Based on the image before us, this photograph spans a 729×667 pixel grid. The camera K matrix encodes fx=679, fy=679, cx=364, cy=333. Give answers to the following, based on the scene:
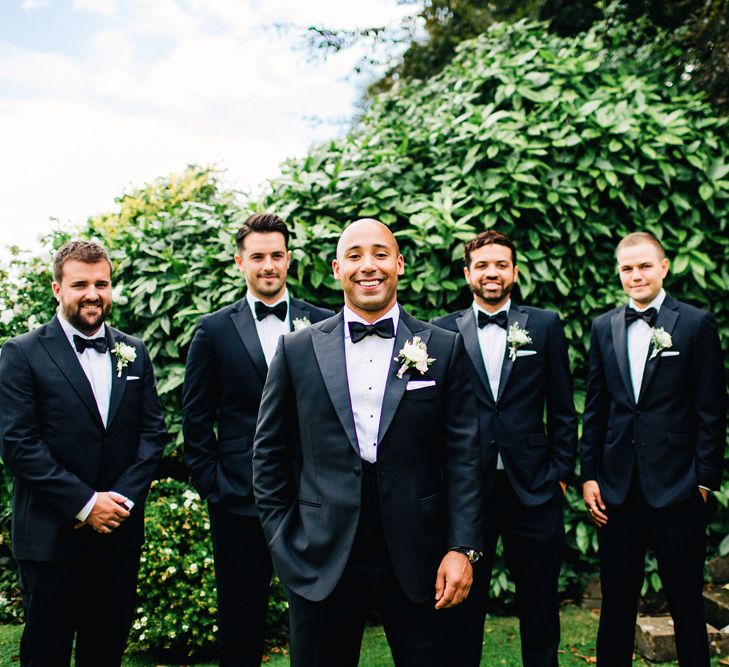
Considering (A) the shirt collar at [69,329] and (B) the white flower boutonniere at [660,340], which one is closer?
(A) the shirt collar at [69,329]

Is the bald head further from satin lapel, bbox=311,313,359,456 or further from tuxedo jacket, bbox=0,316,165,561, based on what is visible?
tuxedo jacket, bbox=0,316,165,561

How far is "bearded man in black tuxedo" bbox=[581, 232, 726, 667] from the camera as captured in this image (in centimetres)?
360

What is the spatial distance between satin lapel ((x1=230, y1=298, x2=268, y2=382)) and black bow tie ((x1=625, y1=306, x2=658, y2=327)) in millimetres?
2089

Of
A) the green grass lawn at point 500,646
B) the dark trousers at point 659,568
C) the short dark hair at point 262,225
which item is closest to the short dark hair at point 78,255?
the short dark hair at point 262,225

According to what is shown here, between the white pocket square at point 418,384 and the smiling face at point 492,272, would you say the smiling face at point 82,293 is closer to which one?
the white pocket square at point 418,384

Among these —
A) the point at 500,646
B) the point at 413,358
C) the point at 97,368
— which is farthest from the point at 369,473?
the point at 500,646

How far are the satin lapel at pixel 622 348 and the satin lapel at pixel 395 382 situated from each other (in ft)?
5.53

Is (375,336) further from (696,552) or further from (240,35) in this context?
(240,35)

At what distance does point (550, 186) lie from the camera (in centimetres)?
524

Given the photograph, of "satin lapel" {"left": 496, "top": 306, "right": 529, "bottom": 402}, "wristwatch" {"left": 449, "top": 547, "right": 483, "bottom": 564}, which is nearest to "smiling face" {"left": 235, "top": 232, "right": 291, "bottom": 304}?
"satin lapel" {"left": 496, "top": 306, "right": 529, "bottom": 402}

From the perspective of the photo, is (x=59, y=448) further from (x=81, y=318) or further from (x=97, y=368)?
(x=81, y=318)

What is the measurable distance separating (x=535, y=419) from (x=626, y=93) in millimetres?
3499

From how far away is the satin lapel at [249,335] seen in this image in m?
3.63

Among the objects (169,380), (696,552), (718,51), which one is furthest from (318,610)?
(718,51)
